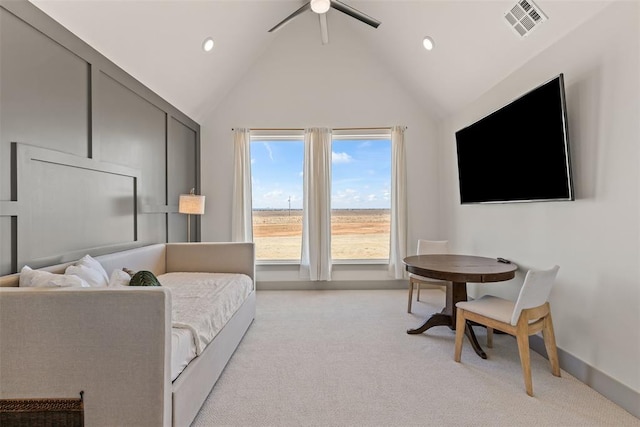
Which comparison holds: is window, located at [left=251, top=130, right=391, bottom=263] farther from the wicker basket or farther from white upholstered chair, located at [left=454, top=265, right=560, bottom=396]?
the wicker basket

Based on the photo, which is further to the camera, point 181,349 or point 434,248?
point 434,248

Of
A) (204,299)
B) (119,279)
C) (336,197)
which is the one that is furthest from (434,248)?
(119,279)

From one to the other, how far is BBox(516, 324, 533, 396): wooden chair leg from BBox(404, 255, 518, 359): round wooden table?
1.22ft

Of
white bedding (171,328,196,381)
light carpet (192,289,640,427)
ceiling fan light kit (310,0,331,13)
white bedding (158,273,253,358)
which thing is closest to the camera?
white bedding (171,328,196,381)

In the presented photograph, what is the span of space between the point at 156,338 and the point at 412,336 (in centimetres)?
222

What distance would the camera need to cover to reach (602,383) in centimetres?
183

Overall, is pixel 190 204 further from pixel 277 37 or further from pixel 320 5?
pixel 277 37

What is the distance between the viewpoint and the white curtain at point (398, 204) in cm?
421

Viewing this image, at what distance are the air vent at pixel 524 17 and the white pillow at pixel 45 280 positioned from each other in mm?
3550

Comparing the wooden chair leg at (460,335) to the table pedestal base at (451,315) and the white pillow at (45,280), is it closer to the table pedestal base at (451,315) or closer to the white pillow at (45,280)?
the table pedestal base at (451,315)

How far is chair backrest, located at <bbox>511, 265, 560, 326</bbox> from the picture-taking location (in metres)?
1.81

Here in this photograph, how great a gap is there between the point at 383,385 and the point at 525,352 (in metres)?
0.94

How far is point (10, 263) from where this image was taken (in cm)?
170

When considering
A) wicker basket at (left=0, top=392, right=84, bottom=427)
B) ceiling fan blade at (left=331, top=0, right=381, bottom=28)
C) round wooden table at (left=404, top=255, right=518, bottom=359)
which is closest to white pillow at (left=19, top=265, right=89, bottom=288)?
wicker basket at (left=0, top=392, right=84, bottom=427)
